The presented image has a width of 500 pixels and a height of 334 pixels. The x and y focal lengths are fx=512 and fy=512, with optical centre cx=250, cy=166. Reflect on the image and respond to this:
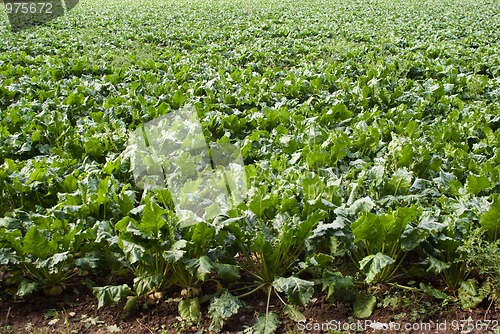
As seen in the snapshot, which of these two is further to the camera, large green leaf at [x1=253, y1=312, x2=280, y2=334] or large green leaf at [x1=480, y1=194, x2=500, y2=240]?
large green leaf at [x1=480, y1=194, x2=500, y2=240]

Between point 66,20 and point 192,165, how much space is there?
57.5 ft

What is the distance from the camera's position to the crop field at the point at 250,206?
341cm

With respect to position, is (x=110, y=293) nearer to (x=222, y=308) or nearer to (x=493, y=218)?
(x=222, y=308)

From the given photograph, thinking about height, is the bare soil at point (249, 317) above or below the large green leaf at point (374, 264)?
below

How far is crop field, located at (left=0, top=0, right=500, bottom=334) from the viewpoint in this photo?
3.41m

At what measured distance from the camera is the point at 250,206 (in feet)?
12.6

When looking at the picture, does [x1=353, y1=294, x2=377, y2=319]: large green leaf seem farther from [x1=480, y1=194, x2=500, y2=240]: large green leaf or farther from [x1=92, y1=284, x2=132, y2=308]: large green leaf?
[x1=92, y1=284, x2=132, y2=308]: large green leaf

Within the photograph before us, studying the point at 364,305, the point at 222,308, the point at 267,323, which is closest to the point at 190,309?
the point at 222,308

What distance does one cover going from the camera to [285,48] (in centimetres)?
1177

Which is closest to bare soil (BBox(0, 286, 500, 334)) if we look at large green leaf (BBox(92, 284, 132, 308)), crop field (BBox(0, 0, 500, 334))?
crop field (BBox(0, 0, 500, 334))

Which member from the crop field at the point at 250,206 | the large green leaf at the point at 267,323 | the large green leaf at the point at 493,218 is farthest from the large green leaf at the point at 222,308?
the large green leaf at the point at 493,218

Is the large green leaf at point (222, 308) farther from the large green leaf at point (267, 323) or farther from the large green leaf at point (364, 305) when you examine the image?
the large green leaf at point (364, 305)

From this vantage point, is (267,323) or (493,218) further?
(493,218)

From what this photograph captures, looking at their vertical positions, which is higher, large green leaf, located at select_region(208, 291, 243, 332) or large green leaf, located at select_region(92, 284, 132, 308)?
large green leaf, located at select_region(92, 284, 132, 308)
